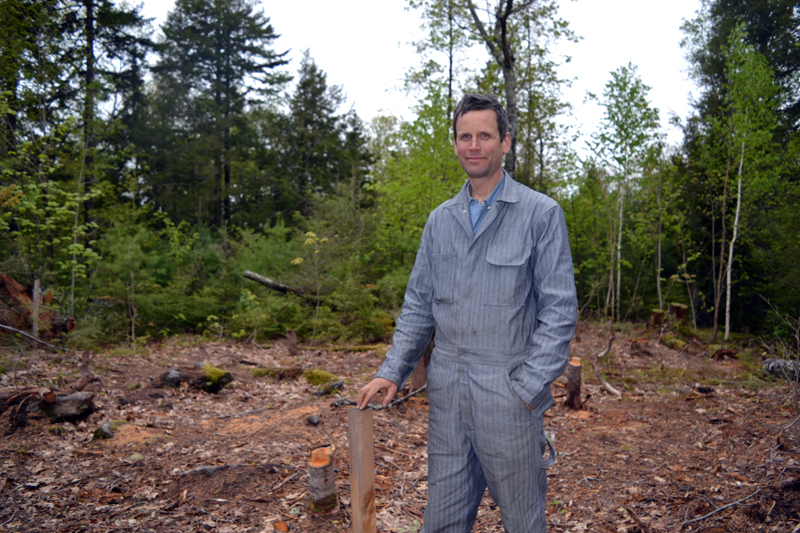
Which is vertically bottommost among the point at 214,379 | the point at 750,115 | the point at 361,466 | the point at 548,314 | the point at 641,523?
the point at 641,523

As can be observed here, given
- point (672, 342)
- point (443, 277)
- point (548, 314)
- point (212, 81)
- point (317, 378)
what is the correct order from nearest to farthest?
point (548, 314), point (443, 277), point (317, 378), point (672, 342), point (212, 81)

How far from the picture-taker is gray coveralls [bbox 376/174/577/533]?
2055mm

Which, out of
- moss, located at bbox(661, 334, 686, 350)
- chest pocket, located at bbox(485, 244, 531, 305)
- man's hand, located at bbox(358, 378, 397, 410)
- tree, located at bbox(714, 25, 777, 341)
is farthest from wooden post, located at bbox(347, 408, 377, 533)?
tree, located at bbox(714, 25, 777, 341)

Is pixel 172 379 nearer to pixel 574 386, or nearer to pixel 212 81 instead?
pixel 574 386

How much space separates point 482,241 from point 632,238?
16.4 meters

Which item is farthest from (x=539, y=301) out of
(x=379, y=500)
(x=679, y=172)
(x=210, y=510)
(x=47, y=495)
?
(x=679, y=172)

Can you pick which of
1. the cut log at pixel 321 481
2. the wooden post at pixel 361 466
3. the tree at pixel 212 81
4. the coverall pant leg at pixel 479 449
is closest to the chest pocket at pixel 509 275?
the coverall pant leg at pixel 479 449

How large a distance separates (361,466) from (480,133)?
5.02 feet

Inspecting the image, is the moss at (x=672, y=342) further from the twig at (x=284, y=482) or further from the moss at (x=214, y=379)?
the twig at (x=284, y=482)

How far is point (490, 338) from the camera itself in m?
2.14

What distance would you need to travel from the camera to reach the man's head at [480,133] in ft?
7.35

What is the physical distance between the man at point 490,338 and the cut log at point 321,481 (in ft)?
4.38

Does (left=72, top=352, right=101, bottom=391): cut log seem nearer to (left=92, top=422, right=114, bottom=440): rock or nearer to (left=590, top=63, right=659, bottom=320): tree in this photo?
(left=92, top=422, right=114, bottom=440): rock

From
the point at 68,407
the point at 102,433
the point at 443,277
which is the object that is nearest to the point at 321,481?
the point at 443,277
